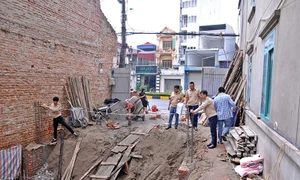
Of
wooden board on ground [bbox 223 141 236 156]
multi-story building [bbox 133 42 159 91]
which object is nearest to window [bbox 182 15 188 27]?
multi-story building [bbox 133 42 159 91]

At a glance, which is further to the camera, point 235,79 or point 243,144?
point 235,79

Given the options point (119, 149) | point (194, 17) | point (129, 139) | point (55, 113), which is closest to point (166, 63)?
point (194, 17)

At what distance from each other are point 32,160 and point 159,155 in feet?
13.3

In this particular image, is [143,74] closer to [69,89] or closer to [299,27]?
[69,89]

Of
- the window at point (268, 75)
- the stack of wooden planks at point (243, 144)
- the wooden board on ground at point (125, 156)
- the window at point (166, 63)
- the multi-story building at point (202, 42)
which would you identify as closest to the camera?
the window at point (268, 75)

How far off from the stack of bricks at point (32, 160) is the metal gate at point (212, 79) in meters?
9.16

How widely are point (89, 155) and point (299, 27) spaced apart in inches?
292

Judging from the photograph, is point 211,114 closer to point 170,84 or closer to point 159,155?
point 159,155

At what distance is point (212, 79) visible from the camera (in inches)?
538

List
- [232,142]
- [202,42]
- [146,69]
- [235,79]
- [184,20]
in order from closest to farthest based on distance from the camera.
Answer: [232,142], [235,79], [202,42], [146,69], [184,20]

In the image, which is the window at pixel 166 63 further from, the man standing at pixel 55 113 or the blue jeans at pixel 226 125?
the blue jeans at pixel 226 125

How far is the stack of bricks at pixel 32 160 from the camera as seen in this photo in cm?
745

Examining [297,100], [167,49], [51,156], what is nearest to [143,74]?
[167,49]

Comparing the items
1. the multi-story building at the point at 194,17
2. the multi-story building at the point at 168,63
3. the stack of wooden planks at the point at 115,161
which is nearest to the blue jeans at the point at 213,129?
the stack of wooden planks at the point at 115,161
